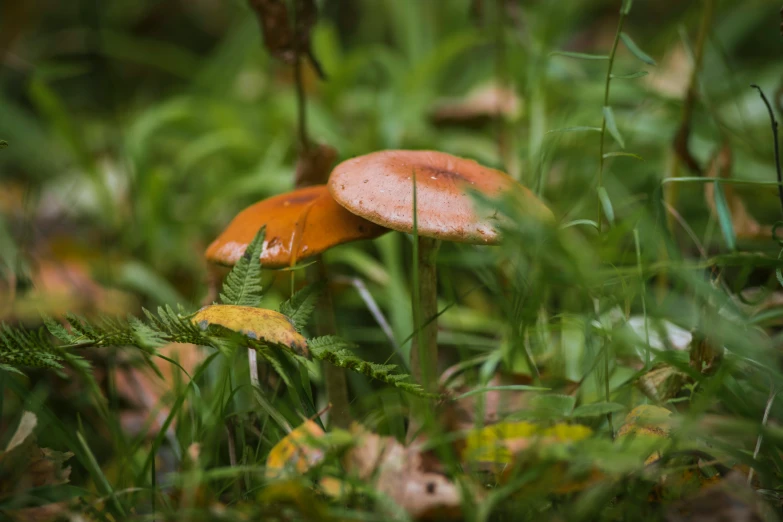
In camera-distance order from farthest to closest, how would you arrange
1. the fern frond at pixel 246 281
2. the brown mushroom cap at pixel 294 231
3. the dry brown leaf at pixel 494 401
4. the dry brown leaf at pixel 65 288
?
1. the dry brown leaf at pixel 65 288
2. the dry brown leaf at pixel 494 401
3. the brown mushroom cap at pixel 294 231
4. the fern frond at pixel 246 281

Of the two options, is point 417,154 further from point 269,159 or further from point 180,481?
point 269,159

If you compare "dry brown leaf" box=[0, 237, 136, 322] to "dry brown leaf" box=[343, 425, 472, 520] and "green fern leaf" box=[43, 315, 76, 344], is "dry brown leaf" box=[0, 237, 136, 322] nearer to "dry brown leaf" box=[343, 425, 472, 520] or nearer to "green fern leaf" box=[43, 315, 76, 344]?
"green fern leaf" box=[43, 315, 76, 344]

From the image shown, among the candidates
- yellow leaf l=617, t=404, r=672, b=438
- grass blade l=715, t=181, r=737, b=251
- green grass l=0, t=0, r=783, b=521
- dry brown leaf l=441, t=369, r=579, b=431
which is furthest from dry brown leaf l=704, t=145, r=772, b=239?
yellow leaf l=617, t=404, r=672, b=438

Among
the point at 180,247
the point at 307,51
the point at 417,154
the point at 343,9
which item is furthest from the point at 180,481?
the point at 343,9

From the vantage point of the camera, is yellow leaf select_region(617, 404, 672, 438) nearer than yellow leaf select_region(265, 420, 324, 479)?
No

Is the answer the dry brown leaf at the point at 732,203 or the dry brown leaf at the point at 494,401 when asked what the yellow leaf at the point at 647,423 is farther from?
the dry brown leaf at the point at 732,203

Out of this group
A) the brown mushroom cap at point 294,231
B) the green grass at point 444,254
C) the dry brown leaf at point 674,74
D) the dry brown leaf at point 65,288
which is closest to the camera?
the green grass at point 444,254

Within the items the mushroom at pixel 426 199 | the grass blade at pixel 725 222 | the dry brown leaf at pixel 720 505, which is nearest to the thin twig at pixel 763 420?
the dry brown leaf at pixel 720 505

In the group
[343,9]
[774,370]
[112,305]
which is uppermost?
[343,9]
